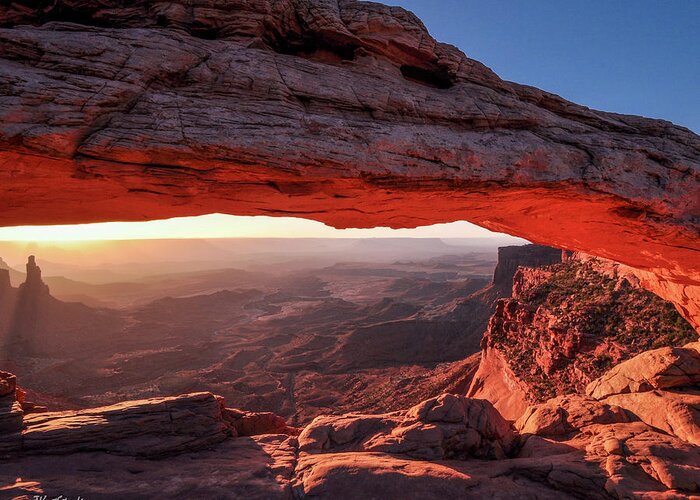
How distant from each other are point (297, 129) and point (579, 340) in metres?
24.1

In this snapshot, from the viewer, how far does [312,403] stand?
114 feet

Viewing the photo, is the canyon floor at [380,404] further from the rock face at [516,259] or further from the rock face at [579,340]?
the rock face at [516,259]

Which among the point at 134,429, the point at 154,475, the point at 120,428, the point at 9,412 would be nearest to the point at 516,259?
the point at 134,429

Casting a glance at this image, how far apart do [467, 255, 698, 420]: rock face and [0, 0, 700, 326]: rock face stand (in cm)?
526

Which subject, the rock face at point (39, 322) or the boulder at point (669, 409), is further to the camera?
the rock face at point (39, 322)

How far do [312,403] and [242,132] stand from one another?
3376 centimetres

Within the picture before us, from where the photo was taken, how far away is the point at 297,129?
25.2ft

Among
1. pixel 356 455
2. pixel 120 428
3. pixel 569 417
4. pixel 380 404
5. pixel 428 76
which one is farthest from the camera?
pixel 380 404

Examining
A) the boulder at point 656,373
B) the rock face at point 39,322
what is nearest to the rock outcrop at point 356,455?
the boulder at point 656,373

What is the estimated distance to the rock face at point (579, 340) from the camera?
12477mm

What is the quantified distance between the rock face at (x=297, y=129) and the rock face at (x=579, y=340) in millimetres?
5263

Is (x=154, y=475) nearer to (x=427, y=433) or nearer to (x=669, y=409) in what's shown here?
(x=427, y=433)

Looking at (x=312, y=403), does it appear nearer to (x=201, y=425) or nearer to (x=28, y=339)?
(x=201, y=425)

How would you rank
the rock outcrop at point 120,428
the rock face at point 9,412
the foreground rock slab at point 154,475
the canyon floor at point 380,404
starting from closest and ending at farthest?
the foreground rock slab at point 154,475 → the canyon floor at point 380,404 → the rock outcrop at point 120,428 → the rock face at point 9,412
